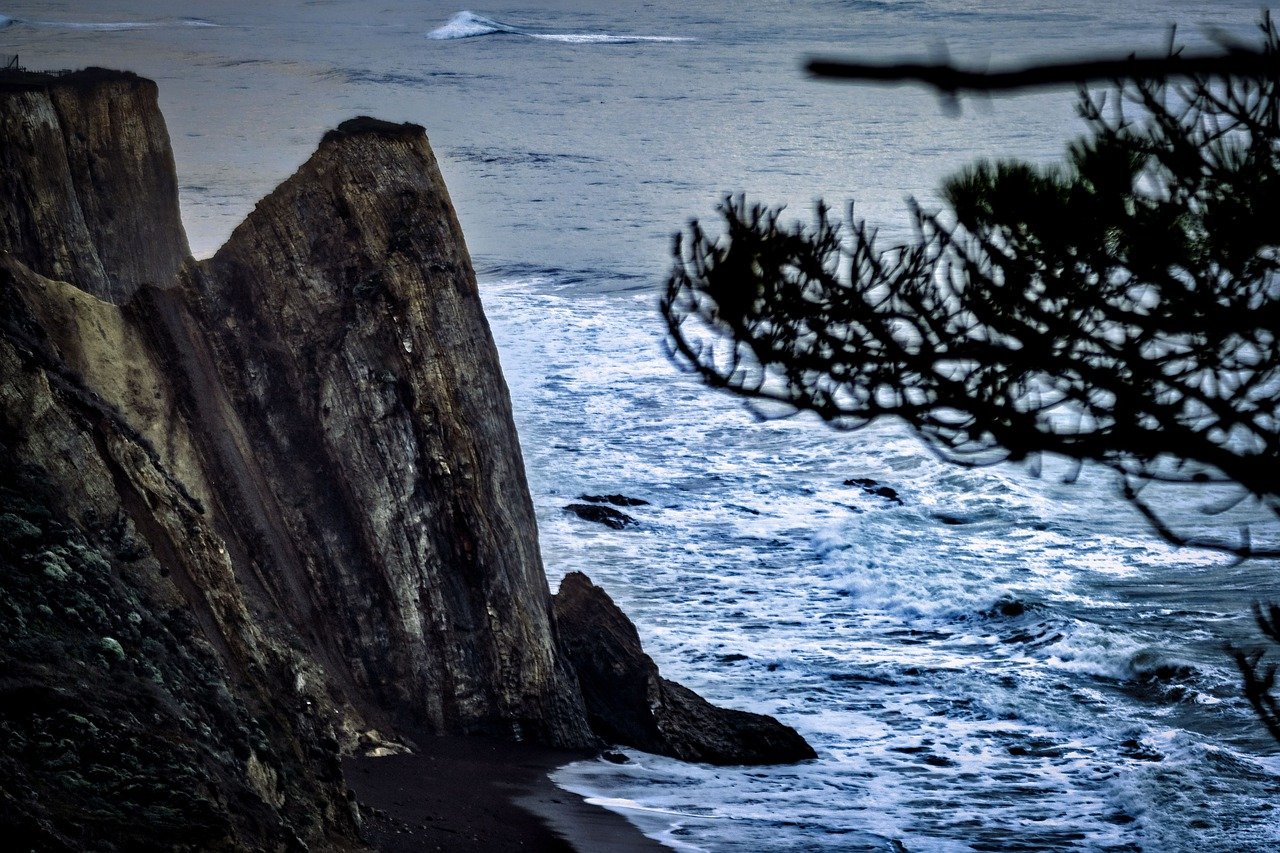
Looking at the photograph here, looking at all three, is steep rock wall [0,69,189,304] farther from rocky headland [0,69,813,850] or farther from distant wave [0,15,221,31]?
distant wave [0,15,221,31]

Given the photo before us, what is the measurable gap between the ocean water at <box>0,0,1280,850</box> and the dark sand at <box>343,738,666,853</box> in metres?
0.46

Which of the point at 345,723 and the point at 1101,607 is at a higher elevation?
the point at 345,723

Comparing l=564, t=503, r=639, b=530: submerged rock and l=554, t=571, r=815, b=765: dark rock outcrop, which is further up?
l=554, t=571, r=815, b=765: dark rock outcrop

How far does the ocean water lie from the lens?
30.9 ft

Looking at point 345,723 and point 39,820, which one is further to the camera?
point 345,723

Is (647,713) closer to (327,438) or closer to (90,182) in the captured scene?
(327,438)

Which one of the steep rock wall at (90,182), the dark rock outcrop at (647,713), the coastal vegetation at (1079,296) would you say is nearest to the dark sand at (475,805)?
the dark rock outcrop at (647,713)

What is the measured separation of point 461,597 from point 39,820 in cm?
491

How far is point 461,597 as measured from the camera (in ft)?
28.1

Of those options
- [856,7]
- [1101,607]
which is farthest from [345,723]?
[856,7]

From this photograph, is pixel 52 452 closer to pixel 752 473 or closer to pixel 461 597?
pixel 461 597

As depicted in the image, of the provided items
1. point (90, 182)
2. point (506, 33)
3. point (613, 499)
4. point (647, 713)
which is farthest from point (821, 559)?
point (506, 33)

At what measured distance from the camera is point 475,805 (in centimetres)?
727

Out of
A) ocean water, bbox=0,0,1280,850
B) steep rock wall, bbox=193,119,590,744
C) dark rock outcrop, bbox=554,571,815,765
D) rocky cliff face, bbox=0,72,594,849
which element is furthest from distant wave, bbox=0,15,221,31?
dark rock outcrop, bbox=554,571,815,765
